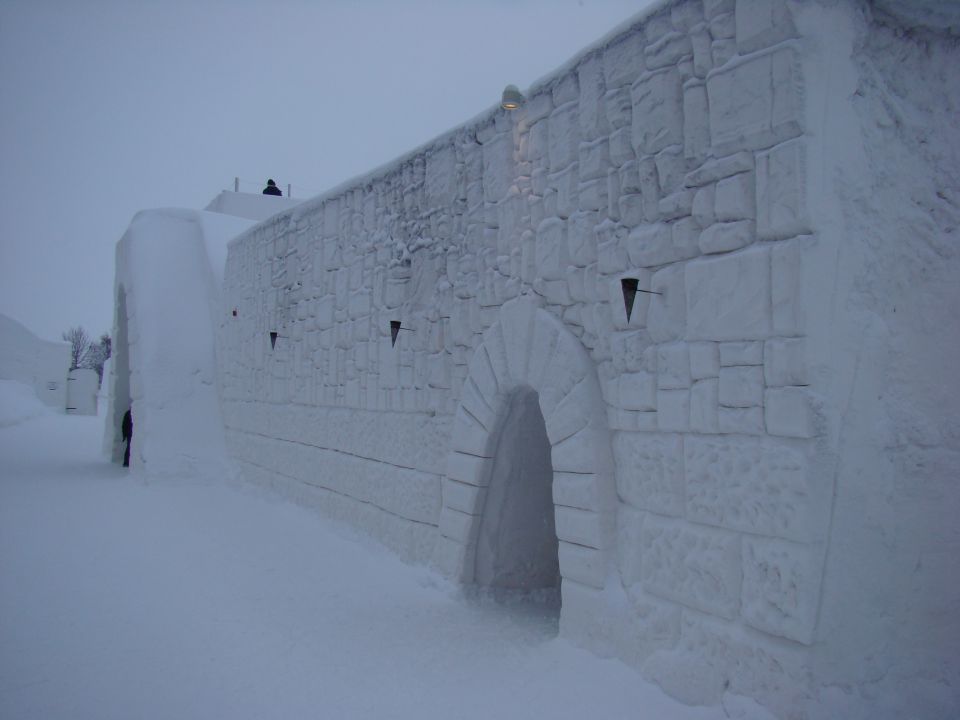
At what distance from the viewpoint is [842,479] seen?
2.59 m

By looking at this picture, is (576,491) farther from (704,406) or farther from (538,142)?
(538,142)

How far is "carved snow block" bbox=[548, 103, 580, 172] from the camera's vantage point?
387 centimetres

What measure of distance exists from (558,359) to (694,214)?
3.57 feet

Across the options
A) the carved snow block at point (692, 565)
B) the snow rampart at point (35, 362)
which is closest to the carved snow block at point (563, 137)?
the carved snow block at point (692, 565)

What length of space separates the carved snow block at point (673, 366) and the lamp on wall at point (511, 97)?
192cm

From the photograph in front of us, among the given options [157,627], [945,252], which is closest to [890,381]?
[945,252]

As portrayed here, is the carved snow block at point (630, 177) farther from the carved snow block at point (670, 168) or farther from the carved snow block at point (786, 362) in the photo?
the carved snow block at point (786, 362)

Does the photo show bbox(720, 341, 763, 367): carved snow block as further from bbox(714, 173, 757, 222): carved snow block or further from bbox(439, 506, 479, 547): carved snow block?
bbox(439, 506, 479, 547): carved snow block

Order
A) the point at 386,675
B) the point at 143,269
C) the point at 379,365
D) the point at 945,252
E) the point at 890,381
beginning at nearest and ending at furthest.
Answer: the point at 890,381 → the point at 945,252 → the point at 386,675 → the point at 379,365 → the point at 143,269

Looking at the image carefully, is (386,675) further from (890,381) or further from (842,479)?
(890,381)

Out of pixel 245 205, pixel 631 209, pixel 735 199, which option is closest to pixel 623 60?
pixel 631 209

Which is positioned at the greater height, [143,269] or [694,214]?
[143,269]

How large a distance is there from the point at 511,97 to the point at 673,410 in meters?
2.23

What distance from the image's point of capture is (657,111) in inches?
129
